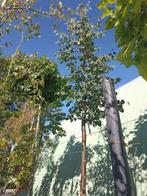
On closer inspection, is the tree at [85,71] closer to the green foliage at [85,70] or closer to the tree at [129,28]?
the green foliage at [85,70]

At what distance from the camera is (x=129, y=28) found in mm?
2447

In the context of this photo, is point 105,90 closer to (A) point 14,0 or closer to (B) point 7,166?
(A) point 14,0

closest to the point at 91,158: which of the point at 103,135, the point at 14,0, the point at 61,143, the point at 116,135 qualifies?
the point at 103,135

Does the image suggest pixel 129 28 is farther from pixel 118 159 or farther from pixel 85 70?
pixel 85 70

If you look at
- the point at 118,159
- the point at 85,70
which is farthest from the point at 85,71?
the point at 118,159

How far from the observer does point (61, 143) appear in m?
21.6

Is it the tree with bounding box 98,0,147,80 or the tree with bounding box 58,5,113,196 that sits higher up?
the tree with bounding box 58,5,113,196

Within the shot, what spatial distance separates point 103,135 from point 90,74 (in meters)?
3.34

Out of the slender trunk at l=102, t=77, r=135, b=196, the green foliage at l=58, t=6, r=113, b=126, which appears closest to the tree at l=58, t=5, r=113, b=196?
the green foliage at l=58, t=6, r=113, b=126

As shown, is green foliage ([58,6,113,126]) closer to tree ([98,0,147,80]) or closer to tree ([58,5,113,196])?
tree ([58,5,113,196])

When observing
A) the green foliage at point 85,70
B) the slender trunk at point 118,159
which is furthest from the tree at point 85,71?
Result: the slender trunk at point 118,159

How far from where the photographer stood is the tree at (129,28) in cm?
230

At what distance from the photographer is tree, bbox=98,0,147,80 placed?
7.55 ft

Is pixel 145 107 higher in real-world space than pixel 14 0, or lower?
higher
